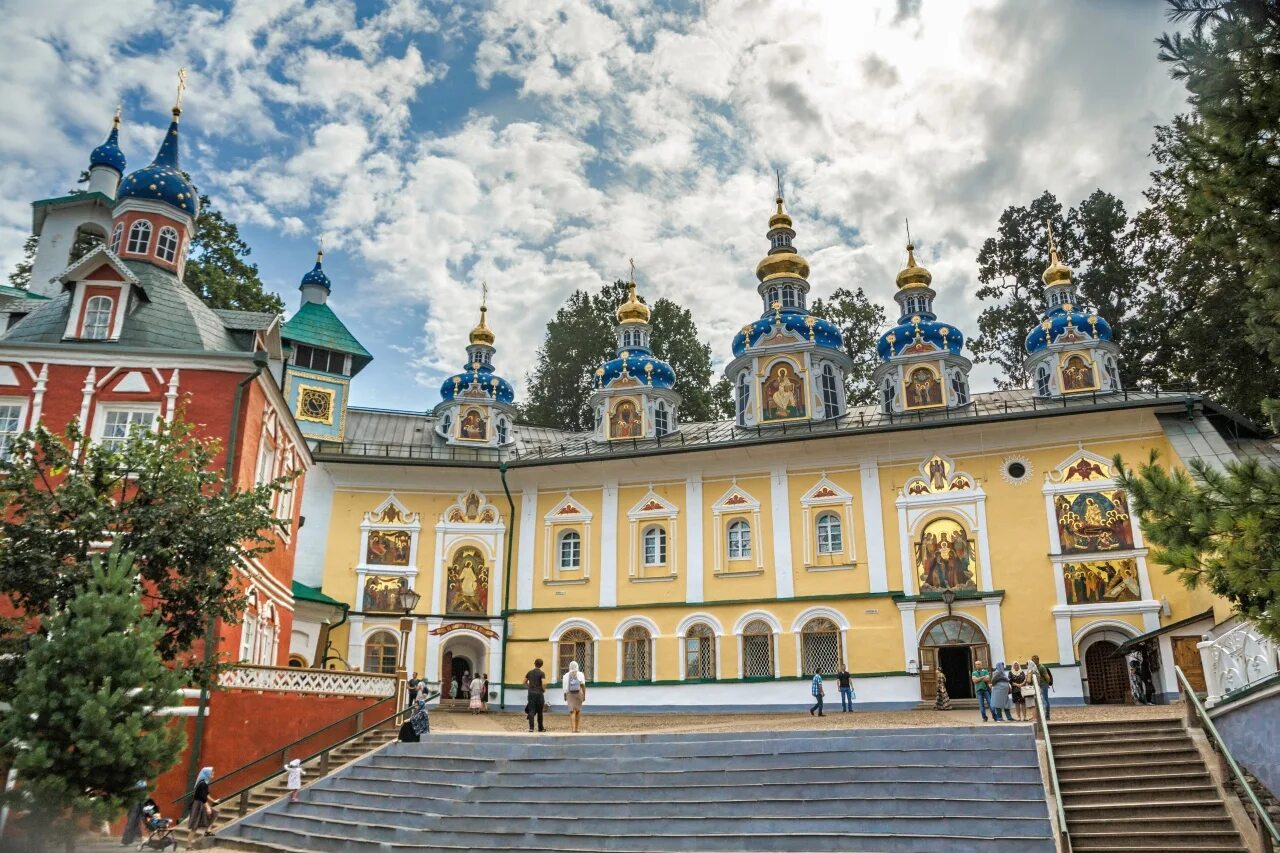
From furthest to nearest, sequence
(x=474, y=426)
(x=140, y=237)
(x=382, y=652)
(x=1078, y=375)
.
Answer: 1. (x=474, y=426)
2. (x=1078, y=375)
3. (x=382, y=652)
4. (x=140, y=237)

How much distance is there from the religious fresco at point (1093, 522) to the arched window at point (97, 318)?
22.8 meters

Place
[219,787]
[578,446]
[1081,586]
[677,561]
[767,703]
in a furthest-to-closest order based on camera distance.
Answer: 1. [578,446]
2. [677,561]
3. [767,703]
4. [1081,586]
5. [219,787]

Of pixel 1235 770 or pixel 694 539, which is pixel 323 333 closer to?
pixel 694 539

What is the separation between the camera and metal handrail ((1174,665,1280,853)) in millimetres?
10258

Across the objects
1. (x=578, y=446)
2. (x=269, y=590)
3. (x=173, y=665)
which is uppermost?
(x=578, y=446)

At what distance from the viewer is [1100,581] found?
25875 millimetres

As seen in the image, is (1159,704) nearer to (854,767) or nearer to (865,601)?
(865,601)

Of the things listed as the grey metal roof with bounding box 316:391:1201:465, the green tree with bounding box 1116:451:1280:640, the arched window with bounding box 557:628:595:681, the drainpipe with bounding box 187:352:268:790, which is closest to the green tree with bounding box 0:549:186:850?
the drainpipe with bounding box 187:352:268:790

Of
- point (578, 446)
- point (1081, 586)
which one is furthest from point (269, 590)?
point (1081, 586)

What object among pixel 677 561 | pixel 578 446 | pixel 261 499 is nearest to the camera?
pixel 261 499

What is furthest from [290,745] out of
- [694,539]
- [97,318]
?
[694,539]

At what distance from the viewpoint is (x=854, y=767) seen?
14438 millimetres

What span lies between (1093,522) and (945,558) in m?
3.80

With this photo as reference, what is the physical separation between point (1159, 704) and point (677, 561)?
12.8 metres
